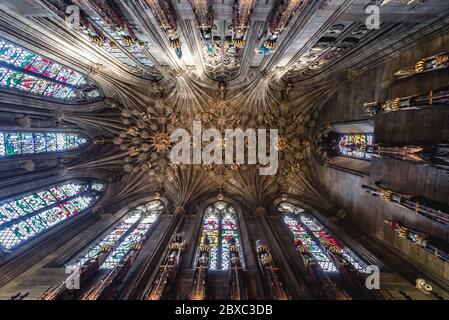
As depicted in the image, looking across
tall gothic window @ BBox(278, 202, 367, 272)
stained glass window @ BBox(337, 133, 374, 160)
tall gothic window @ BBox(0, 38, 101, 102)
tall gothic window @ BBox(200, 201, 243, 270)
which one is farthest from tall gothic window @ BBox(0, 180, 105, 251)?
stained glass window @ BBox(337, 133, 374, 160)

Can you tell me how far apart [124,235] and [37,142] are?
516 centimetres

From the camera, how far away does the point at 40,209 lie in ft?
32.7

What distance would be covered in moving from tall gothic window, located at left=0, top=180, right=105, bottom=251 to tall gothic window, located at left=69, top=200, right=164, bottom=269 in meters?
1.76

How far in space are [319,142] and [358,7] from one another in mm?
7758

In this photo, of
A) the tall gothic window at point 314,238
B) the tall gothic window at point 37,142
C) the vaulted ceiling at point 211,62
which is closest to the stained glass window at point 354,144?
the vaulted ceiling at point 211,62

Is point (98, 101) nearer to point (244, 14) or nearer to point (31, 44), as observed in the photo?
point (31, 44)

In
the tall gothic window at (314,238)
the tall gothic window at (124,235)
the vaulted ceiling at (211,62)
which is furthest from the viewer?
the tall gothic window at (124,235)

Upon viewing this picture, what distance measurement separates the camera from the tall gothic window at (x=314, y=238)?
29.2 ft

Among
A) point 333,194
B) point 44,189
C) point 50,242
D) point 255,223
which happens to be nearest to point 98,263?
point 50,242

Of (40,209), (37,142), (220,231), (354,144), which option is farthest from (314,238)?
(37,142)

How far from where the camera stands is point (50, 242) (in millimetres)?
9117

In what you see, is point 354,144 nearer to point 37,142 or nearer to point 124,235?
point 124,235

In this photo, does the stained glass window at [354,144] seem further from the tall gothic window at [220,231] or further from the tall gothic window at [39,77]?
the tall gothic window at [39,77]

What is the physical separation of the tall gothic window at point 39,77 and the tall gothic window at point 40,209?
3954 mm
